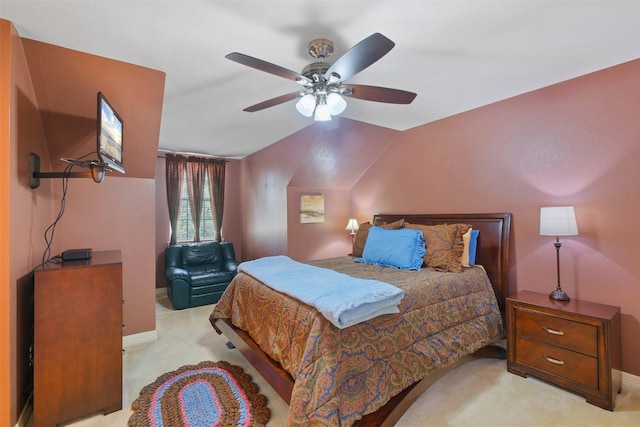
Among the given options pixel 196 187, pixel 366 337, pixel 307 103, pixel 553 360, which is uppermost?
pixel 307 103

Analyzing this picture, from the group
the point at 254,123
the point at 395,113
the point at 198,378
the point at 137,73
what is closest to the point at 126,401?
the point at 198,378

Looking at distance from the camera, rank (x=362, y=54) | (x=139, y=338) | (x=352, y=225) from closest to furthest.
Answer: (x=362, y=54), (x=139, y=338), (x=352, y=225)

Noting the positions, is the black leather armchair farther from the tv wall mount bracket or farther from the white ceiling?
the white ceiling

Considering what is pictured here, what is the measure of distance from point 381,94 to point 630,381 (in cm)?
290

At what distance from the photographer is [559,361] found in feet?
7.36

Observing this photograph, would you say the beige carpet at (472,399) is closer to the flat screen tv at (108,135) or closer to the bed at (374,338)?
the bed at (374,338)

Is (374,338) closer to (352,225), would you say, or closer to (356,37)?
(356,37)

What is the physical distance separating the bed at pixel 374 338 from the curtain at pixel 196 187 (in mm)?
2922

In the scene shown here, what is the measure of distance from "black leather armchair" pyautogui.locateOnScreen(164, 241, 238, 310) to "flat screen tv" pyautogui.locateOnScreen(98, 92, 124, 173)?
2.51 m

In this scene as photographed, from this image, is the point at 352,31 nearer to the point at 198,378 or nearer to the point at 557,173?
the point at 557,173

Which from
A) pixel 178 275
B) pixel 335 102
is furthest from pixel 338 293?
pixel 178 275

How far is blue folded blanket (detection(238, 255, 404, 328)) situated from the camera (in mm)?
1689

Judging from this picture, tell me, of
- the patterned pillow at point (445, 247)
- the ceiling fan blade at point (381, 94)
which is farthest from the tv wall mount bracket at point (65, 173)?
the patterned pillow at point (445, 247)

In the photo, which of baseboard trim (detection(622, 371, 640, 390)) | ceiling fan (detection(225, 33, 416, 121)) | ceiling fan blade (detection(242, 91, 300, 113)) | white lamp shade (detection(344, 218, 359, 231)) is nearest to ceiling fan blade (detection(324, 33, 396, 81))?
ceiling fan (detection(225, 33, 416, 121))
